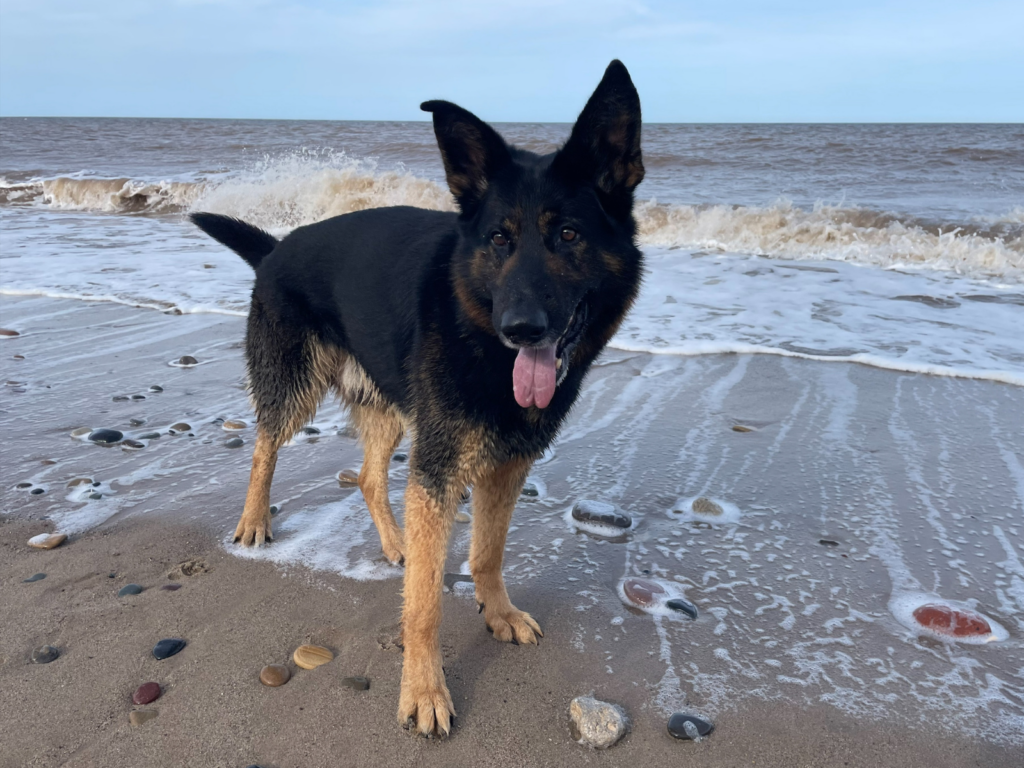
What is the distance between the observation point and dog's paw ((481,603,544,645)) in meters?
2.72

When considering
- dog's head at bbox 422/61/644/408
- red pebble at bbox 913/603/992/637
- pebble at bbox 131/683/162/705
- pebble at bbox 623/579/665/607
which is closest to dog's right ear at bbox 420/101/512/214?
dog's head at bbox 422/61/644/408

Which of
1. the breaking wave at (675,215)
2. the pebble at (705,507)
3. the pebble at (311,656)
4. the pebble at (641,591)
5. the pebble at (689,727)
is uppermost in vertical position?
the breaking wave at (675,215)

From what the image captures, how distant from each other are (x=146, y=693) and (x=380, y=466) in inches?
55.2

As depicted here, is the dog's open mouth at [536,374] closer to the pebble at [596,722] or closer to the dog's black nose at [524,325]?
the dog's black nose at [524,325]

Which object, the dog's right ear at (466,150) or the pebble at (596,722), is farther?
the dog's right ear at (466,150)

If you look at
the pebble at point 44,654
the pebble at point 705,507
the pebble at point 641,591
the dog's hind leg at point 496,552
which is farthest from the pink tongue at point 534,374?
the pebble at point 44,654

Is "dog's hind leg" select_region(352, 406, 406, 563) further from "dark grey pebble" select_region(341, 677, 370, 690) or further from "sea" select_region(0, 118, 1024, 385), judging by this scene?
"sea" select_region(0, 118, 1024, 385)

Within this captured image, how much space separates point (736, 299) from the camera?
320 inches

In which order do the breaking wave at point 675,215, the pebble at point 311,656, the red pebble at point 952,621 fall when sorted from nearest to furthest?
the pebble at point 311,656, the red pebble at point 952,621, the breaking wave at point 675,215

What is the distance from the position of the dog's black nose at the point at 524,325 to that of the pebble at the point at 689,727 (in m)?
1.24

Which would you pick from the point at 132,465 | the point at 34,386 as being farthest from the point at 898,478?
the point at 34,386

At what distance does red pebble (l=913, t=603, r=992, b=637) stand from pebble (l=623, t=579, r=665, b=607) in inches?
38.0

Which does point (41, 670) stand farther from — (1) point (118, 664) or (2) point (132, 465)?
(2) point (132, 465)

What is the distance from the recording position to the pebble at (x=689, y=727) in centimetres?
222
